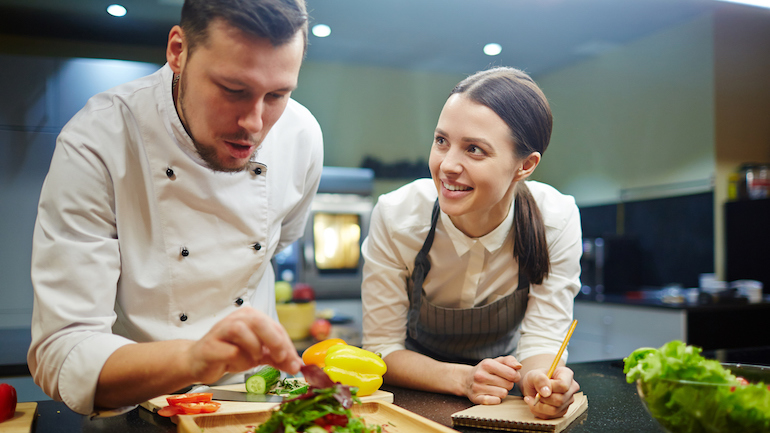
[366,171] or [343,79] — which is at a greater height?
[343,79]

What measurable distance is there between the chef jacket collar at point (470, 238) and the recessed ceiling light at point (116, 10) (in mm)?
2897

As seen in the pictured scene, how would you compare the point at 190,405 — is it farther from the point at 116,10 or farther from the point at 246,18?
the point at 116,10

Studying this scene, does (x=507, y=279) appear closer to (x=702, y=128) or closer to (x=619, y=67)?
(x=702, y=128)

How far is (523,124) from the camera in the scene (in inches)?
51.0

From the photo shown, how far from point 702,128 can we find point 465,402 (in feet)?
12.7

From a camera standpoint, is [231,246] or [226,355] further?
[231,246]

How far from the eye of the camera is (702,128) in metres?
4.23

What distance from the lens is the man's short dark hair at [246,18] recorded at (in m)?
0.93

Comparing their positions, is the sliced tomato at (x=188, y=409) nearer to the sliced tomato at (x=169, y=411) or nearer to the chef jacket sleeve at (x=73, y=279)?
the sliced tomato at (x=169, y=411)

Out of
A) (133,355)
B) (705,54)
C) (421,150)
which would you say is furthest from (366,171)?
(133,355)

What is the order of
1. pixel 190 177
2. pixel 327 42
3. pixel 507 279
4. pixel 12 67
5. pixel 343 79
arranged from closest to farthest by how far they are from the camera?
pixel 190 177 → pixel 507 279 → pixel 12 67 → pixel 327 42 → pixel 343 79

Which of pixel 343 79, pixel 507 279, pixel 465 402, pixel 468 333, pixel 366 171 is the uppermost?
pixel 343 79

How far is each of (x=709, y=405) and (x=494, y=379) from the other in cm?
49

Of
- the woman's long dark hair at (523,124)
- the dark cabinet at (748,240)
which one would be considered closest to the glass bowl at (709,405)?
the woman's long dark hair at (523,124)
